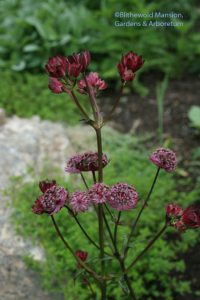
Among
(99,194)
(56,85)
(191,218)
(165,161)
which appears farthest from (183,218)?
(56,85)

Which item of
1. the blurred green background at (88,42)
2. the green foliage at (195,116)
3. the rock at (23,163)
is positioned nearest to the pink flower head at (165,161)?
the rock at (23,163)

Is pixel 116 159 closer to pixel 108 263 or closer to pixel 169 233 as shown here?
pixel 169 233

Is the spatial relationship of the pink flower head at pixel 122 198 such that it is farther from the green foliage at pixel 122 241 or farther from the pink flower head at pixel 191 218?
the green foliage at pixel 122 241

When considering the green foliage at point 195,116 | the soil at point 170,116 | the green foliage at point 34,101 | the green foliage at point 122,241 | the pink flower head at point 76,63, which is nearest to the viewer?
the pink flower head at point 76,63

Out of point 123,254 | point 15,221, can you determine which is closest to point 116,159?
point 15,221

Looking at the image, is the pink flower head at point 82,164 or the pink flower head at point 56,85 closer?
the pink flower head at point 56,85

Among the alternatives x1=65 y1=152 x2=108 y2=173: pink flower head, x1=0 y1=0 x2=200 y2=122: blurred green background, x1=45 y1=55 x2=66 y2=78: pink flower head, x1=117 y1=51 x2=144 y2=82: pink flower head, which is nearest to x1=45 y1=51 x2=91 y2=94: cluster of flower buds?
x1=45 y1=55 x2=66 y2=78: pink flower head

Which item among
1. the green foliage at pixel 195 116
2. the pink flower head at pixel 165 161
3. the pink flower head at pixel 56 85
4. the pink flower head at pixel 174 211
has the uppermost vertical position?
the green foliage at pixel 195 116
